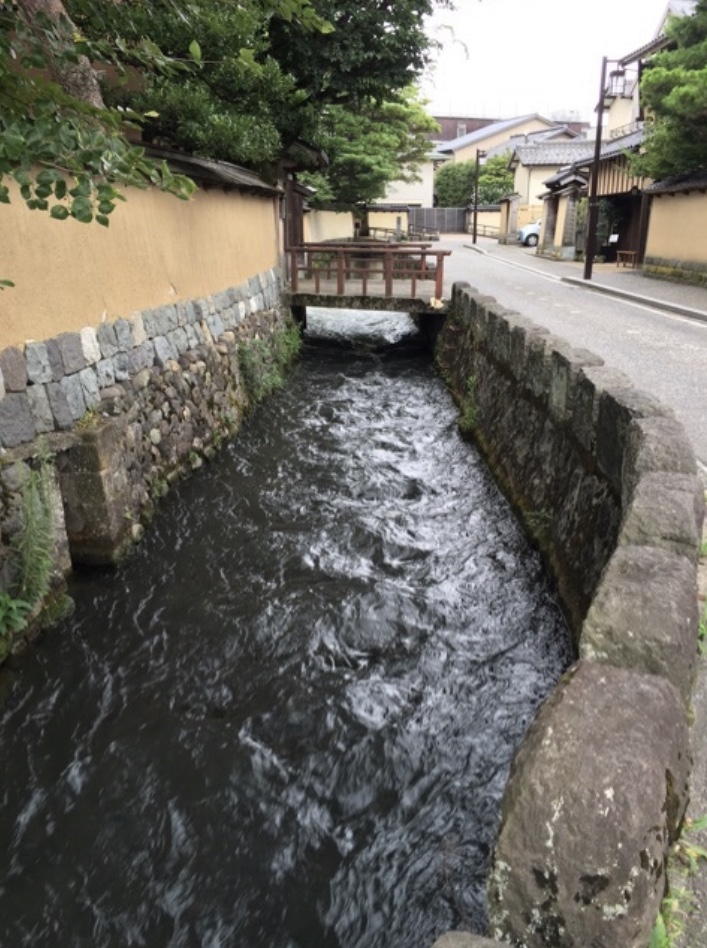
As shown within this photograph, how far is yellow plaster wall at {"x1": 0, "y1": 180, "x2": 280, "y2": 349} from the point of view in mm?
5227

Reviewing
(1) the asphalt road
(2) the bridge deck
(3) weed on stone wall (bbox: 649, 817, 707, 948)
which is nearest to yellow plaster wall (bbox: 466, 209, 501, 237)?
(1) the asphalt road

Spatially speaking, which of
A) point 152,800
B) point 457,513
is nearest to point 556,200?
point 457,513

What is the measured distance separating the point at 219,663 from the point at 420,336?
14.6 m

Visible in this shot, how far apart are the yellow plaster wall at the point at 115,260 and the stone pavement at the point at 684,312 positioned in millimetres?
4932

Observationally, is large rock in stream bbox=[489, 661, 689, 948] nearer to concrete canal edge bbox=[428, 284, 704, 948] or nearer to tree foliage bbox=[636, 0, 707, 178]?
concrete canal edge bbox=[428, 284, 704, 948]

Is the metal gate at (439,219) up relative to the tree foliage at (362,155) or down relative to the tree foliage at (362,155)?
down

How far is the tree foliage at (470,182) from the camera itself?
2267 inches

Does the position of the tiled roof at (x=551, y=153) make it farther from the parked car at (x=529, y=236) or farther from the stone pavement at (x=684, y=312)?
the stone pavement at (x=684, y=312)

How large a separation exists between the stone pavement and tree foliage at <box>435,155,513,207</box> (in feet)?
57.2

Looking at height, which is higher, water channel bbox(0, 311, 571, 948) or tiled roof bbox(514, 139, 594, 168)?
tiled roof bbox(514, 139, 594, 168)

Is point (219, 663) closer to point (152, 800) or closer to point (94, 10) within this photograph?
point (152, 800)

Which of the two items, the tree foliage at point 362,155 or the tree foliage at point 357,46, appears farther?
the tree foliage at point 362,155

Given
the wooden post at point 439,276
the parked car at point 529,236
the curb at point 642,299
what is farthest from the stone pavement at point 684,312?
the wooden post at point 439,276

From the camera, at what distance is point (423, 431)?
10.7 metres
